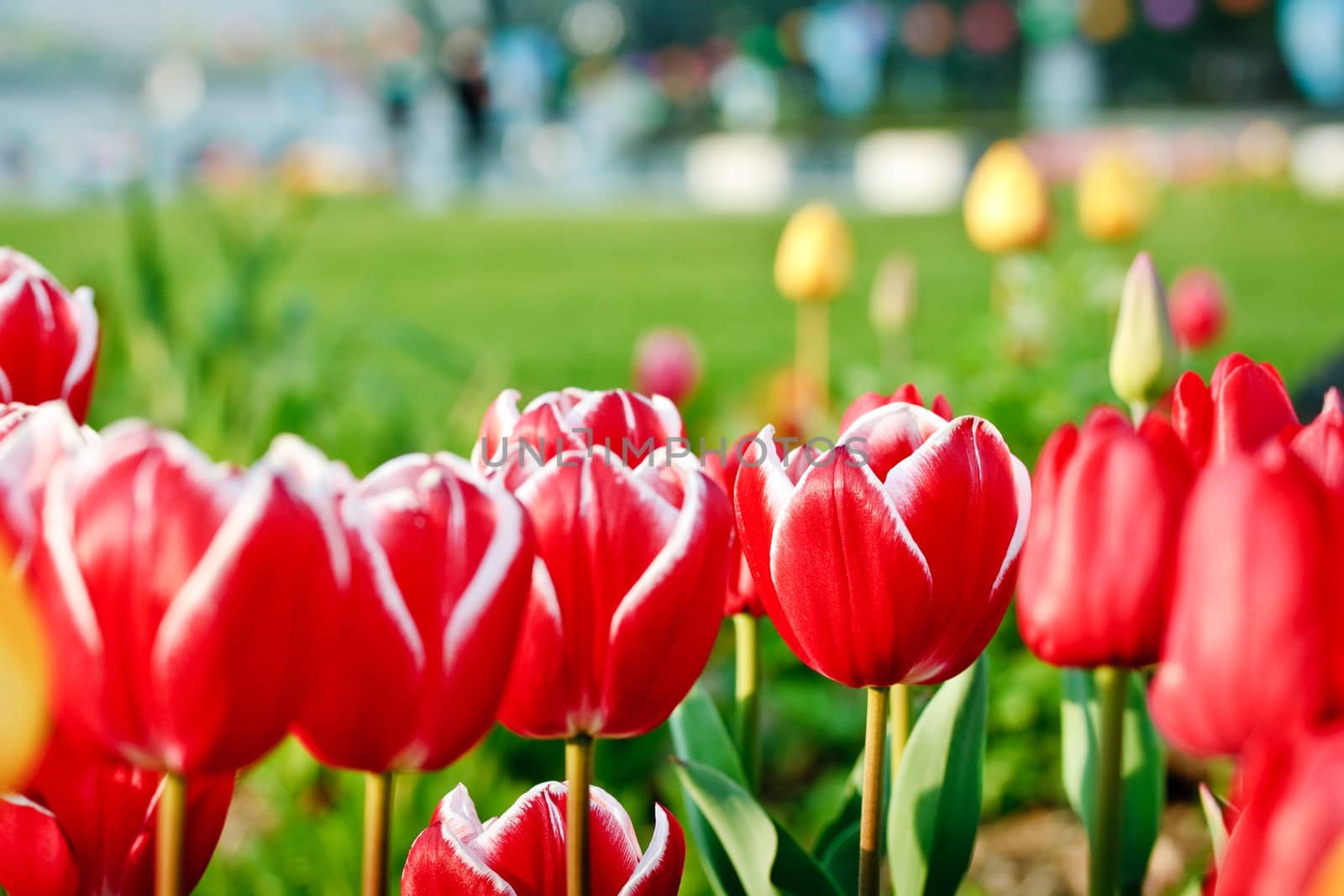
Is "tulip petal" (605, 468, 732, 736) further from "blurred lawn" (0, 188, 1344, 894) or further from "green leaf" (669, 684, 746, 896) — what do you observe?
"blurred lawn" (0, 188, 1344, 894)

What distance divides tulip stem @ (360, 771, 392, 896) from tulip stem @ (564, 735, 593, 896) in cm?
7

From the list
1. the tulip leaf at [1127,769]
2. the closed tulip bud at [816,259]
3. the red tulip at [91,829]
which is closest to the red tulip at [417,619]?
the red tulip at [91,829]

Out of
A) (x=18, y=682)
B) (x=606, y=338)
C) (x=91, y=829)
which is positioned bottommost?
(x=606, y=338)

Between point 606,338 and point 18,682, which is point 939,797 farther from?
point 606,338

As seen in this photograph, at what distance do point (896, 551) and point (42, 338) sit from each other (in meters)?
0.43

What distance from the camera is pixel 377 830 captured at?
0.47 m

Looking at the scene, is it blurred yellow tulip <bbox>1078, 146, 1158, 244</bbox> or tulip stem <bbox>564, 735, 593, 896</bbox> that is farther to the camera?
blurred yellow tulip <bbox>1078, 146, 1158, 244</bbox>

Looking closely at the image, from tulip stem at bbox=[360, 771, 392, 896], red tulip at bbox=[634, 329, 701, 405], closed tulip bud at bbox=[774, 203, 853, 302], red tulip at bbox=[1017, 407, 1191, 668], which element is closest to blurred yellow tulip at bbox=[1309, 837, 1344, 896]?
red tulip at bbox=[1017, 407, 1191, 668]

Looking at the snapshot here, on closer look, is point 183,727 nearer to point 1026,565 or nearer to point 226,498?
point 226,498

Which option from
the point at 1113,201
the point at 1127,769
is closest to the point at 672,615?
the point at 1127,769

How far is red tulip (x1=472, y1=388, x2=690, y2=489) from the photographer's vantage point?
583 mm

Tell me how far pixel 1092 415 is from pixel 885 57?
4013 centimetres

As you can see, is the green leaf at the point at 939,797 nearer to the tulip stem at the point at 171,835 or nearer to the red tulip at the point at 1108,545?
the red tulip at the point at 1108,545

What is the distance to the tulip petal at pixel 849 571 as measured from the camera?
0.54 meters
